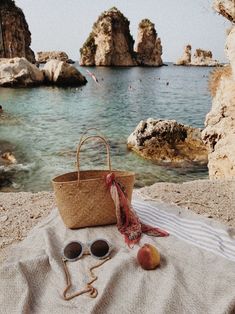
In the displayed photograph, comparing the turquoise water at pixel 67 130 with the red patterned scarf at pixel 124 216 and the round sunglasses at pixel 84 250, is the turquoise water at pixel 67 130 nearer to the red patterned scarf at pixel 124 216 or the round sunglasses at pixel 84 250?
the red patterned scarf at pixel 124 216

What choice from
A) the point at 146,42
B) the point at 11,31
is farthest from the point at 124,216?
the point at 146,42

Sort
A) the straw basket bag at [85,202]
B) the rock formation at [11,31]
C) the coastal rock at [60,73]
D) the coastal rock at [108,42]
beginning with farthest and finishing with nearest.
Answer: the coastal rock at [108,42]
the rock formation at [11,31]
the coastal rock at [60,73]
the straw basket bag at [85,202]

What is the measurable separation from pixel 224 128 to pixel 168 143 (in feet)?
17.8

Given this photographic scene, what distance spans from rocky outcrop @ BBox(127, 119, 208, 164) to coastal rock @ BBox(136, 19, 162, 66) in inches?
4127

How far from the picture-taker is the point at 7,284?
2.84 m

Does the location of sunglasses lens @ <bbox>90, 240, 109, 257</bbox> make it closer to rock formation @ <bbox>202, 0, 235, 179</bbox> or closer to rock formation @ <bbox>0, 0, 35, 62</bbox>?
rock formation @ <bbox>202, 0, 235, 179</bbox>

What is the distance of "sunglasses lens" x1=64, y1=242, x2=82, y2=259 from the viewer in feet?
10.8

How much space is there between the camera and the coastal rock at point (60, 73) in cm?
3884

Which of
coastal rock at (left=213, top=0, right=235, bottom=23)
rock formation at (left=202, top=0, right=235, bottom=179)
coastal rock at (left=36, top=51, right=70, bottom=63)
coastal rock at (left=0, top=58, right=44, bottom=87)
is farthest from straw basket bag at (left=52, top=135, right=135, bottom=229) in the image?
coastal rock at (left=36, top=51, right=70, bottom=63)

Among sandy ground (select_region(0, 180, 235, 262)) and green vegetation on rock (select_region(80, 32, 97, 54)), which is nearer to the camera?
sandy ground (select_region(0, 180, 235, 262))

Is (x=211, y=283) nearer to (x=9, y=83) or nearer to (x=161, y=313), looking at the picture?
(x=161, y=313)

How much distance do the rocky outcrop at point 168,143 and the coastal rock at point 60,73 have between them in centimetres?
2736

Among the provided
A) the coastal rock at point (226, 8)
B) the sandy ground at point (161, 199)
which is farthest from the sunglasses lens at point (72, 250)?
the coastal rock at point (226, 8)

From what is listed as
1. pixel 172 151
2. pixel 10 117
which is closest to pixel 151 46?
pixel 10 117
